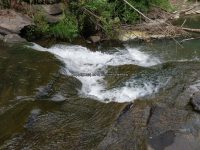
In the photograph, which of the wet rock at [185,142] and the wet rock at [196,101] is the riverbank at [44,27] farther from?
the wet rock at [185,142]

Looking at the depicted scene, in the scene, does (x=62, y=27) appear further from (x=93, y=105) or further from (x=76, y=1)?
(x=93, y=105)

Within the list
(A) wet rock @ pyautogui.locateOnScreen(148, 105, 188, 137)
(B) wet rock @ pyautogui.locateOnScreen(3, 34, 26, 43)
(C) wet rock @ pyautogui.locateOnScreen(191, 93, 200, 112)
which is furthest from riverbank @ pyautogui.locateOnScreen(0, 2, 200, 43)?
(A) wet rock @ pyautogui.locateOnScreen(148, 105, 188, 137)

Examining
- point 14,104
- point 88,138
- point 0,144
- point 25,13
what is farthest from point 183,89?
point 25,13

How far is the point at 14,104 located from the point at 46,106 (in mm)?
572

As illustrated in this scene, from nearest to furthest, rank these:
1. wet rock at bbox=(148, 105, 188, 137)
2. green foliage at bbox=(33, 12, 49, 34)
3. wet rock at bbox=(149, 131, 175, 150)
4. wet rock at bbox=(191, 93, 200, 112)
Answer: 1. wet rock at bbox=(149, 131, 175, 150)
2. wet rock at bbox=(148, 105, 188, 137)
3. wet rock at bbox=(191, 93, 200, 112)
4. green foliage at bbox=(33, 12, 49, 34)

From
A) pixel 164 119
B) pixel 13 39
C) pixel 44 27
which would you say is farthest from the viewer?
pixel 44 27

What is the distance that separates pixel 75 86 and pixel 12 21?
368cm

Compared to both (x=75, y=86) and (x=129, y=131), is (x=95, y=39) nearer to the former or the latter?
(x=75, y=86)

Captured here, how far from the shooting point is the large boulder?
32.5 ft

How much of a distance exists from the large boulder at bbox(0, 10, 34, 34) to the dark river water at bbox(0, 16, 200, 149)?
0.83 meters

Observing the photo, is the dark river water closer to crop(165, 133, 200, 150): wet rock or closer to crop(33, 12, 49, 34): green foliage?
crop(33, 12, 49, 34): green foliage

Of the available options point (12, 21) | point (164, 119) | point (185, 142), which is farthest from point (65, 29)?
point (185, 142)

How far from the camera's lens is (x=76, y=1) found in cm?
1103

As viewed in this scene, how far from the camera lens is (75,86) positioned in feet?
24.8
